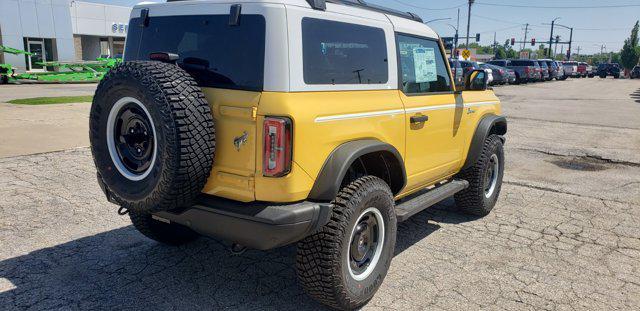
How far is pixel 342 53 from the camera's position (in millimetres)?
3338

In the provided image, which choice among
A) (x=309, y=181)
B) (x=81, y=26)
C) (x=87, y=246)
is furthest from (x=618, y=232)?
(x=81, y=26)

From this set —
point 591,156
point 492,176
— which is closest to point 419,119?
point 492,176

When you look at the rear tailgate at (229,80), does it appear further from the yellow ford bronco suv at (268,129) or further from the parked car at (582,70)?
the parked car at (582,70)

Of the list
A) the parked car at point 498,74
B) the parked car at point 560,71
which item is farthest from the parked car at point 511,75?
the parked car at point 560,71

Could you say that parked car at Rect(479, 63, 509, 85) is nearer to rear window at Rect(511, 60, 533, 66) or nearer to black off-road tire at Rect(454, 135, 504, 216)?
rear window at Rect(511, 60, 533, 66)

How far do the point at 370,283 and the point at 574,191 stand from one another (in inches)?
177

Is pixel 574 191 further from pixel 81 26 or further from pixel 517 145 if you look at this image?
pixel 81 26

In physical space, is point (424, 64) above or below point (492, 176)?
above

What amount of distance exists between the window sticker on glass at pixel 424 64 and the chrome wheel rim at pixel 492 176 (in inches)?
63.0

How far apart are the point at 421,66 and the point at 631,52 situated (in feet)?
301

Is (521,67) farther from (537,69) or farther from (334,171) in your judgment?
(334,171)

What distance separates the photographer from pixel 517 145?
401 inches

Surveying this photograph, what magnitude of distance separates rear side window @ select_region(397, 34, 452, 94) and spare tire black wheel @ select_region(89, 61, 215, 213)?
1.82 meters

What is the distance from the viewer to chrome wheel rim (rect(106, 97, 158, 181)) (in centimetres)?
294
